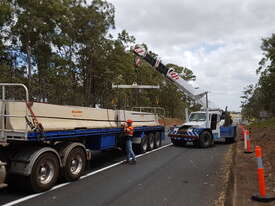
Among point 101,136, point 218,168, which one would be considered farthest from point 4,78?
point 218,168

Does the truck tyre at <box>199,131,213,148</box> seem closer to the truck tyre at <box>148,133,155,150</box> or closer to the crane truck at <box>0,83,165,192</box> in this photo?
the truck tyre at <box>148,133,155,150</box>

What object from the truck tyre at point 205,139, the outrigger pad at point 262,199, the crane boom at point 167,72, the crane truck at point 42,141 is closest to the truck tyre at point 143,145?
the truck tyre at point 205,139

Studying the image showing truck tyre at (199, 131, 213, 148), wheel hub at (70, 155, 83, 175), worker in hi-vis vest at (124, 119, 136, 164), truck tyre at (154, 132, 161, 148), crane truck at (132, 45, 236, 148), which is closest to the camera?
wheel hub at (70, 155, 83, 175)

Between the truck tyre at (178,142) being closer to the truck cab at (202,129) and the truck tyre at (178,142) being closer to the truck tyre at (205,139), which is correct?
the truck cab at (202,129)

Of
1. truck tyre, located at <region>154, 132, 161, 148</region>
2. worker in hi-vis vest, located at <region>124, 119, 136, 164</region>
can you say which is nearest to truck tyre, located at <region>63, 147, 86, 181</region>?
worker in hi-vis vest, located at <region>124, 119, 136, 164</region>

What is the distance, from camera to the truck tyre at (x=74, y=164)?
811cm

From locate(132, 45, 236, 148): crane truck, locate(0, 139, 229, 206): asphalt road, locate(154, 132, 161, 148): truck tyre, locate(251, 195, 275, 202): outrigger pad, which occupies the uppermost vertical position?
locate(132, 45, 236, 148): crane truck

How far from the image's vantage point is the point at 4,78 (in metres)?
21.7

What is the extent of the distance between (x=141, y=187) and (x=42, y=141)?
2.75m

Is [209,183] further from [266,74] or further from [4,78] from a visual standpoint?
[266,74]

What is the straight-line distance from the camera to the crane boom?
1711 centimetres

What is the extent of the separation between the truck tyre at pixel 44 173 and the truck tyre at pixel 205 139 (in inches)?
421

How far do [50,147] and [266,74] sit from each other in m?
37.5

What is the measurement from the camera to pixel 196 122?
1784cm
